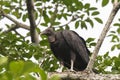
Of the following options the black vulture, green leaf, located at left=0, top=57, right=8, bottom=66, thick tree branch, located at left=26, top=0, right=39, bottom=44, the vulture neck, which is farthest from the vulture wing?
green leaf, located at left=0, top=57, right=8, bottom=66

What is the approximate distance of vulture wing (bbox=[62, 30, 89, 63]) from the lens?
4.79 metres

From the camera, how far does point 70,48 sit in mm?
4945

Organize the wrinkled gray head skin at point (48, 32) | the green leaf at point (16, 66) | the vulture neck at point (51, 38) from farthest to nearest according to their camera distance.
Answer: the wrinkled gray head skin at point (48, 32), the vulture neck at point (51, 38), the green leaf at point (16, 66)

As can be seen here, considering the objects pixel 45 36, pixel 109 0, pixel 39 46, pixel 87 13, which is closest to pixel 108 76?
pixel 109 0

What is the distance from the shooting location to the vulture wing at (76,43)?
479 cm

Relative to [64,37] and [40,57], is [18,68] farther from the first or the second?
[64,37]

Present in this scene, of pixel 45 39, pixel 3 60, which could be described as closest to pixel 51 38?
pixel 45 39

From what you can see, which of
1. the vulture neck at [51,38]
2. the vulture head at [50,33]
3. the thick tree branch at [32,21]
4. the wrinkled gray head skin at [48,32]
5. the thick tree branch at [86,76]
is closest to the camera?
the thick tree branch at [86,76]

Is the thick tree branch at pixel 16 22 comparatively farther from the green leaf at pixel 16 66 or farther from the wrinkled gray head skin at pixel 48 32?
the green leaf at pixel 16 66

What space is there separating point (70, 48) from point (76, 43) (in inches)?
4.9

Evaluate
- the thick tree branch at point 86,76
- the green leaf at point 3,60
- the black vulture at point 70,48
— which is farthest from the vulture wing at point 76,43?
the green leaf at point 3,60

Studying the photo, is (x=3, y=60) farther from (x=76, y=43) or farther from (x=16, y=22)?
(x=16, y=22)

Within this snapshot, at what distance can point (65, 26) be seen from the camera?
5129 mm

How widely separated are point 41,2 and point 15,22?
0.51m
